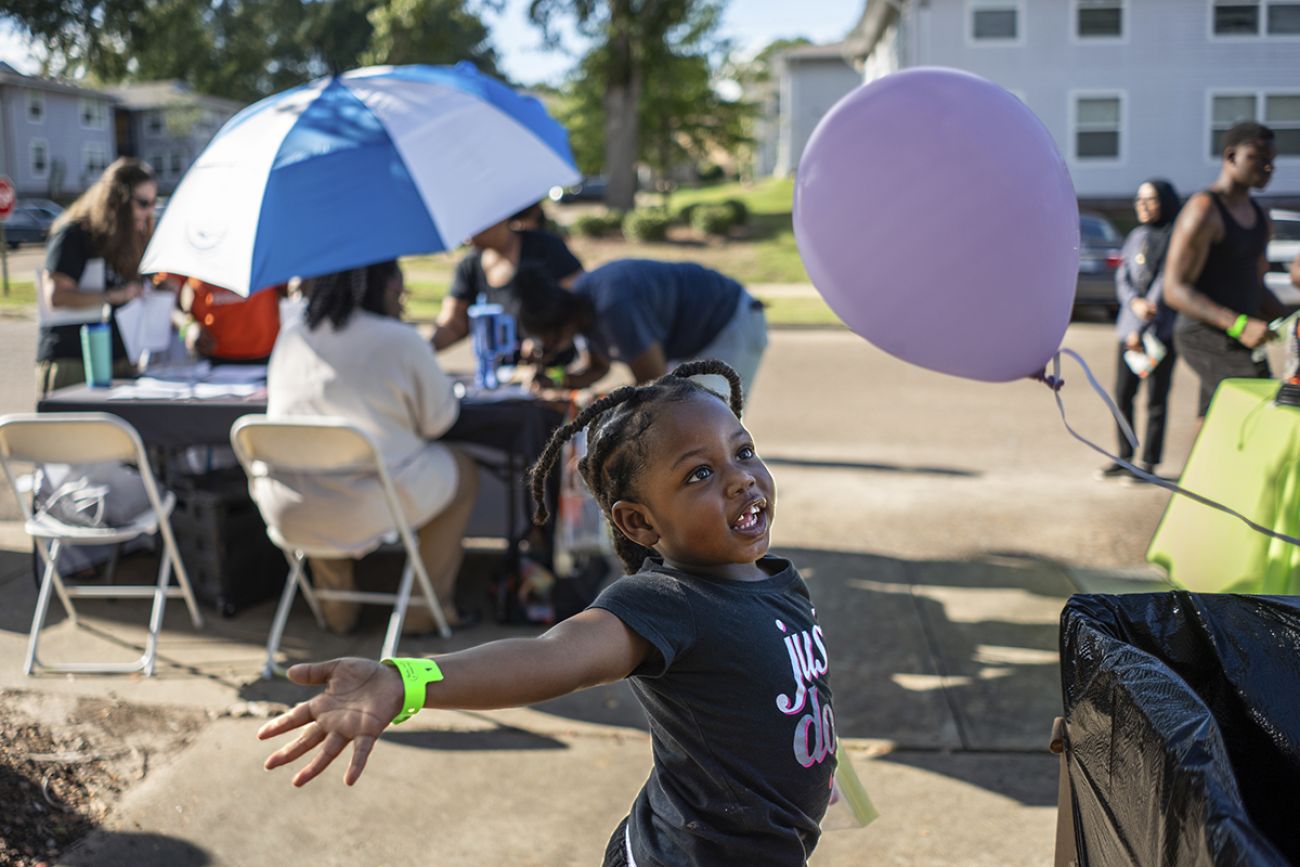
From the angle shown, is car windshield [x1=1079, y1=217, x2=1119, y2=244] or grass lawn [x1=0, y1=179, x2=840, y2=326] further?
grass lawn [x1=0, y1=179, x2=840, y2=326]

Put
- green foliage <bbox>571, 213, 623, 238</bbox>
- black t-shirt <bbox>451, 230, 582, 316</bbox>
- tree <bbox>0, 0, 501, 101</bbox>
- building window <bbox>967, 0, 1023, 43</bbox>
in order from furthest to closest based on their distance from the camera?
1. tree <bbox>0, 0, 501, 101</bbox>
2. green foliage <bbox>571, 213, 623, 238</bbox>
3. building window <bbox>967, 0, 1023, 43</bbox>
4. black t-shirt <bbox>451, 230, 582, 316</bbox>

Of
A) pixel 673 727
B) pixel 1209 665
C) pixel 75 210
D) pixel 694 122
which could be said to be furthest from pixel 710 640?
pixel 694 122

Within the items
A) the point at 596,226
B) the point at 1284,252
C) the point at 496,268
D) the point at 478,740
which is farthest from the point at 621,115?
the point at 478,740

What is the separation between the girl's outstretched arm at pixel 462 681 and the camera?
1383 millimetres

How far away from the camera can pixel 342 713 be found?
1394mm

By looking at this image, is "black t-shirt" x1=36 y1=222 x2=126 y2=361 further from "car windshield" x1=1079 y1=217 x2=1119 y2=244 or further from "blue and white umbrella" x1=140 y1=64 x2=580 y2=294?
"car windshield" x1=1079 y1=217 x2=1119 y2=244

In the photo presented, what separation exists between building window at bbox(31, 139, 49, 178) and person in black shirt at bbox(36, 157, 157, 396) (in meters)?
44.7

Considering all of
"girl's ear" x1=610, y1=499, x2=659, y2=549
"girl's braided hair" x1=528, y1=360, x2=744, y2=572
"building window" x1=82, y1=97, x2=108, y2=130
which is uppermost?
"building window" x1=82, y1=97, x2=108, y2=130

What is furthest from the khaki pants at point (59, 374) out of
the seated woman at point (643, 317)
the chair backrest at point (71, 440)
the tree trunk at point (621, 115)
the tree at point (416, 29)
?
the tree at point (416, 29)

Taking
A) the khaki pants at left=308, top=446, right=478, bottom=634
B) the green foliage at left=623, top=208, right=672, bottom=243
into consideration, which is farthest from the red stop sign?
the khaki pants at left=308, top=446, right=478, bottom=634

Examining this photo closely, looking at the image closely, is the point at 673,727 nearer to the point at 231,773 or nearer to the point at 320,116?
the point at 231,773

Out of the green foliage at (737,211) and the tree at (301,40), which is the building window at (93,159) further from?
the green foliage at (737,211)

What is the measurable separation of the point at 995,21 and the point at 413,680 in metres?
24.6

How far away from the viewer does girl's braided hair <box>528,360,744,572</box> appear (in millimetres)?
1953
